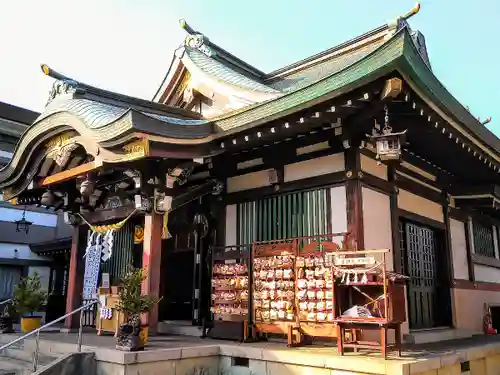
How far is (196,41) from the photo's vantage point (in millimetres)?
12492

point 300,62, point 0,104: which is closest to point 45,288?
point 0,104

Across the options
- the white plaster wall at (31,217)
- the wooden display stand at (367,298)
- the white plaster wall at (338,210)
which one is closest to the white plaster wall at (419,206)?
the white plaster wall at (338,210)

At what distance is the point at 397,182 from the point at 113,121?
5317mm

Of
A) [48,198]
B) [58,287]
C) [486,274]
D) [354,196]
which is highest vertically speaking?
[48,198]

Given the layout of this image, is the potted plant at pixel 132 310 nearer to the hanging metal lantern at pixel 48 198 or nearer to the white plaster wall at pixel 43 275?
the hanging metal lantern at pixel 48 198

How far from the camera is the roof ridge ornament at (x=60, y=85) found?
32.6 feet

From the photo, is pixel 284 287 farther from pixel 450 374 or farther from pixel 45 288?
pixel 45 288

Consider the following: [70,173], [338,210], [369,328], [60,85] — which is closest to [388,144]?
[338,210]

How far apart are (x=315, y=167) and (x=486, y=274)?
7.28 meters

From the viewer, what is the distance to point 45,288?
61.1 feet

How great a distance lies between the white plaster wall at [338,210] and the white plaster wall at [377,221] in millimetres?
323

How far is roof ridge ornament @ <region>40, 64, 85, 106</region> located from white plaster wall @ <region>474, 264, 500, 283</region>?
1043 centimetres

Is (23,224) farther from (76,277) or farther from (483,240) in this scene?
(483,240)

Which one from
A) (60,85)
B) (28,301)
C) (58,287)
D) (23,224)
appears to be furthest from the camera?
(58,287)
